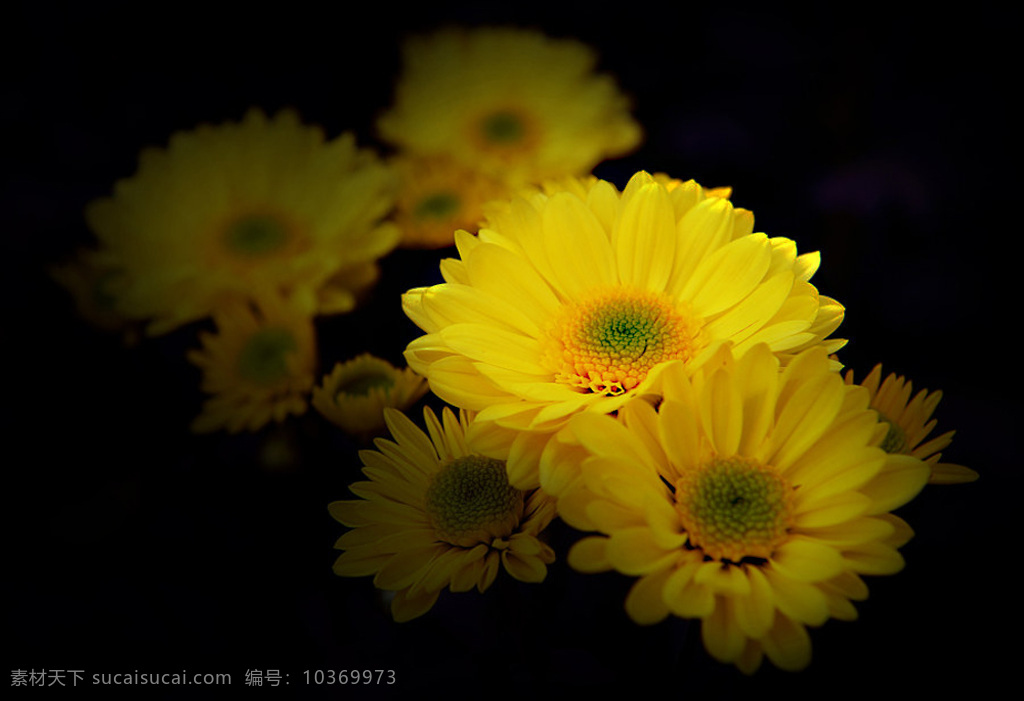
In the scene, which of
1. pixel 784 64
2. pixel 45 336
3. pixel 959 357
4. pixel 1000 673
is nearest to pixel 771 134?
pixel 784 64

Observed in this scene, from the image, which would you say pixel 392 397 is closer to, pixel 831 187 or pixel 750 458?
pixel 750 458

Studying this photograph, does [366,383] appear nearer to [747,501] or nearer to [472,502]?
[472,502]

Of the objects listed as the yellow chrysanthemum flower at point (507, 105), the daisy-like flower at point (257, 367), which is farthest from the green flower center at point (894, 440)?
the yellow chrysanthemum flower at point (507, 105)

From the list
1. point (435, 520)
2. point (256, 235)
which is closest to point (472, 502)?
point (435, 520)

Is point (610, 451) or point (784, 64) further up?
point (784, 64)

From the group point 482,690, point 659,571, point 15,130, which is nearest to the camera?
point 659,571

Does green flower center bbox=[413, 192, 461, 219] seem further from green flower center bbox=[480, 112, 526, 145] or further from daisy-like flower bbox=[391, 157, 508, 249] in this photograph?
green flower center bbox=[480, 112, 526, 145]

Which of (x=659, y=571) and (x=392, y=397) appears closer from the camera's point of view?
(x=659, y=571)

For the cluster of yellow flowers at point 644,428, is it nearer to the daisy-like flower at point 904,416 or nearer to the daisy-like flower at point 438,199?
the daisy-like flower at point 904,416
